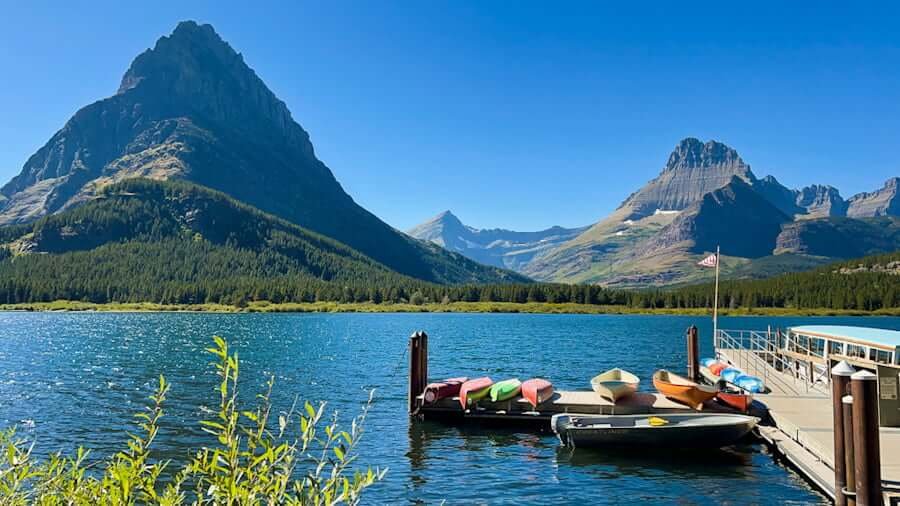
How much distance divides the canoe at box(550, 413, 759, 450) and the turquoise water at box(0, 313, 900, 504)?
78 cm

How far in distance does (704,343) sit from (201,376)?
80.4 m

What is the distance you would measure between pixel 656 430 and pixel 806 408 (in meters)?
10.5

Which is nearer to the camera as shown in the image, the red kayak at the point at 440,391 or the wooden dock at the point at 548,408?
the wooden dock at the point at 548,408

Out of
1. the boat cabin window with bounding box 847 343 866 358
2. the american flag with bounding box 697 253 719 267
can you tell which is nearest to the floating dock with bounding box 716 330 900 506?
the boat cabin window with bounding box 847 343 866 358

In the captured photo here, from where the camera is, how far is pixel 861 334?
41.8 m

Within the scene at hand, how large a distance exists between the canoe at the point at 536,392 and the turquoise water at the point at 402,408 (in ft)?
7.70

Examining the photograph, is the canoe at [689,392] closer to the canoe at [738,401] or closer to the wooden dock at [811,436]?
the canoe at [738,401]

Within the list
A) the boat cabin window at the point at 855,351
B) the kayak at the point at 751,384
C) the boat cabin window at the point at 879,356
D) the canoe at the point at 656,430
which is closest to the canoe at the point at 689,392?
the canoe at the point at 656,430

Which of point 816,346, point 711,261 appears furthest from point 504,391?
point 711,261

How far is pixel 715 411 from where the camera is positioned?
36.6m

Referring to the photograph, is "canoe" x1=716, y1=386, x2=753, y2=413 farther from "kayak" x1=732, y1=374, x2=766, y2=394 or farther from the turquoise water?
"kayak" x1=732, y1=374, x2=766, y2=394

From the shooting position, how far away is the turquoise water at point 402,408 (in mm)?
27859

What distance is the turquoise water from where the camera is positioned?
27859 millimetres

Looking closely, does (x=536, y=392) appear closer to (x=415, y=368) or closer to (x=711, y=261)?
(x=415, y=368)
